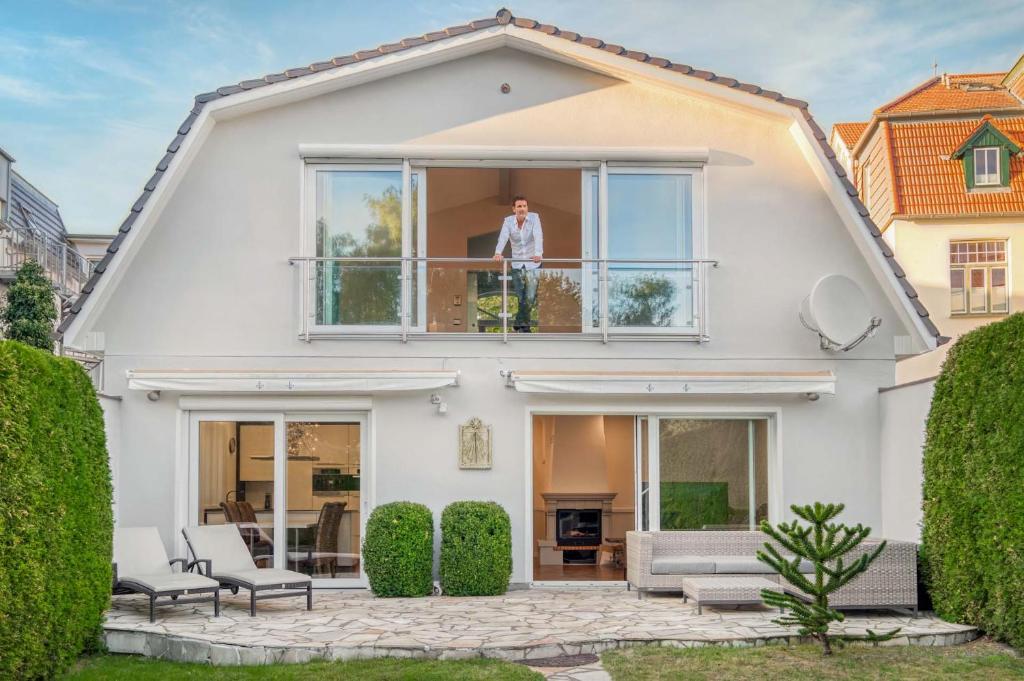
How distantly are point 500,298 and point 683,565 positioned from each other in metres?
4.37

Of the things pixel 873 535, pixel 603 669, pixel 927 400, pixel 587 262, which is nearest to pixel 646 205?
pixel 587 262

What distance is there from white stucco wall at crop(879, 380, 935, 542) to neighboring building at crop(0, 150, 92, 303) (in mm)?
16393

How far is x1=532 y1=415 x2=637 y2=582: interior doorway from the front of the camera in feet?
54.1

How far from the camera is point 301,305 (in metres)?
14.1

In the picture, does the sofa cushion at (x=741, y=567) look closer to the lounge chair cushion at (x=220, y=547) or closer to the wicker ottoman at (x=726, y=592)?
the wicker ottoman at (x=726, y=592)

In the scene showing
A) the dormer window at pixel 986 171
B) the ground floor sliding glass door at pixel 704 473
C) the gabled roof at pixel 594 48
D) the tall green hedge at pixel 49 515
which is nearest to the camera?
the tall green hedge at pixel 49 515

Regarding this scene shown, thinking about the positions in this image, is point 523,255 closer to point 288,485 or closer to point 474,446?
point 474,446

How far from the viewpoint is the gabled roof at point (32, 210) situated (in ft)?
90.8

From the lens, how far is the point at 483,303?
14453 mm

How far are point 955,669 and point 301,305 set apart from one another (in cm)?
903

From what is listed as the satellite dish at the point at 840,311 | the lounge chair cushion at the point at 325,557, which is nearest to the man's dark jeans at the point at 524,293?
the satellite dish at the point at 840,311

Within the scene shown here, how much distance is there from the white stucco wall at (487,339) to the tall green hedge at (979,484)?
2805mm

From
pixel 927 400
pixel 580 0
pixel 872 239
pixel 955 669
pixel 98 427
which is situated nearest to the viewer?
pixel 955 669

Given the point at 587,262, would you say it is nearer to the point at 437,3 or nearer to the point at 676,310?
the point at 676,310
